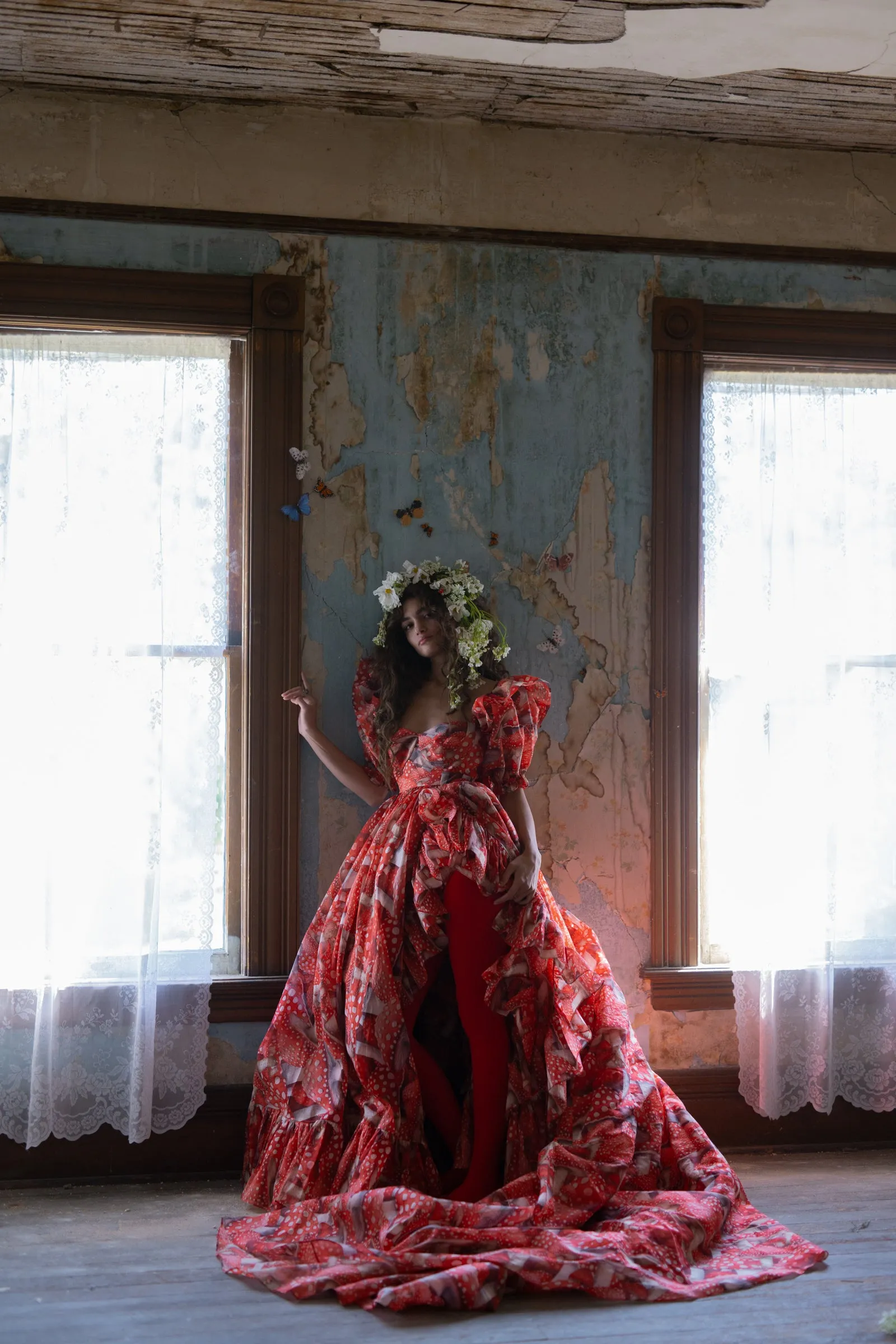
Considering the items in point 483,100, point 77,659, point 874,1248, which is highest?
point 483,100

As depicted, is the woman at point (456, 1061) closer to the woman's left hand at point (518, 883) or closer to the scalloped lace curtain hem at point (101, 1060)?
the woman's left hand at point (518, 883)

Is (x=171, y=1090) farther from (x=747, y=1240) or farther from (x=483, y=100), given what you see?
(x=483, y=100)

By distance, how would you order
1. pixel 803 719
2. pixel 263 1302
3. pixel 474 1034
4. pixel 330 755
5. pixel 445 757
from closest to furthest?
pixel 263 1302 < pixel 474 1034 < pixel 445 757 < pixel 330 755 < pixel 803 719

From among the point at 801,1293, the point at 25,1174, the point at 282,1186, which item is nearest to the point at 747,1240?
the point at 801,1293

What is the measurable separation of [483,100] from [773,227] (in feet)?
3.28

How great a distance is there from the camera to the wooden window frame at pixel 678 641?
12.3 ft

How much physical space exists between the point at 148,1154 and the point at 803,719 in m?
2.31

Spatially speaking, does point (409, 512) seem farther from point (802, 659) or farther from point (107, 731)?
point (802, 659)

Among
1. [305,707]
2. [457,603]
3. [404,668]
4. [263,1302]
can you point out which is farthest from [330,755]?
[263,1302]

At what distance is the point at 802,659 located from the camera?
379 centimetres

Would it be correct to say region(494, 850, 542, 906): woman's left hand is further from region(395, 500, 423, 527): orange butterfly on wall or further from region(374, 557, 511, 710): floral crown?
region(395, 500, 423, 527): orange butterfly on wall

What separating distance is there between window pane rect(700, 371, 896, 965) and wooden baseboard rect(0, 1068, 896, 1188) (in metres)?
0.45

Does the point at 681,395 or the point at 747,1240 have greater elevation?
the point at 681,395

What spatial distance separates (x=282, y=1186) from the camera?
10.5ft
